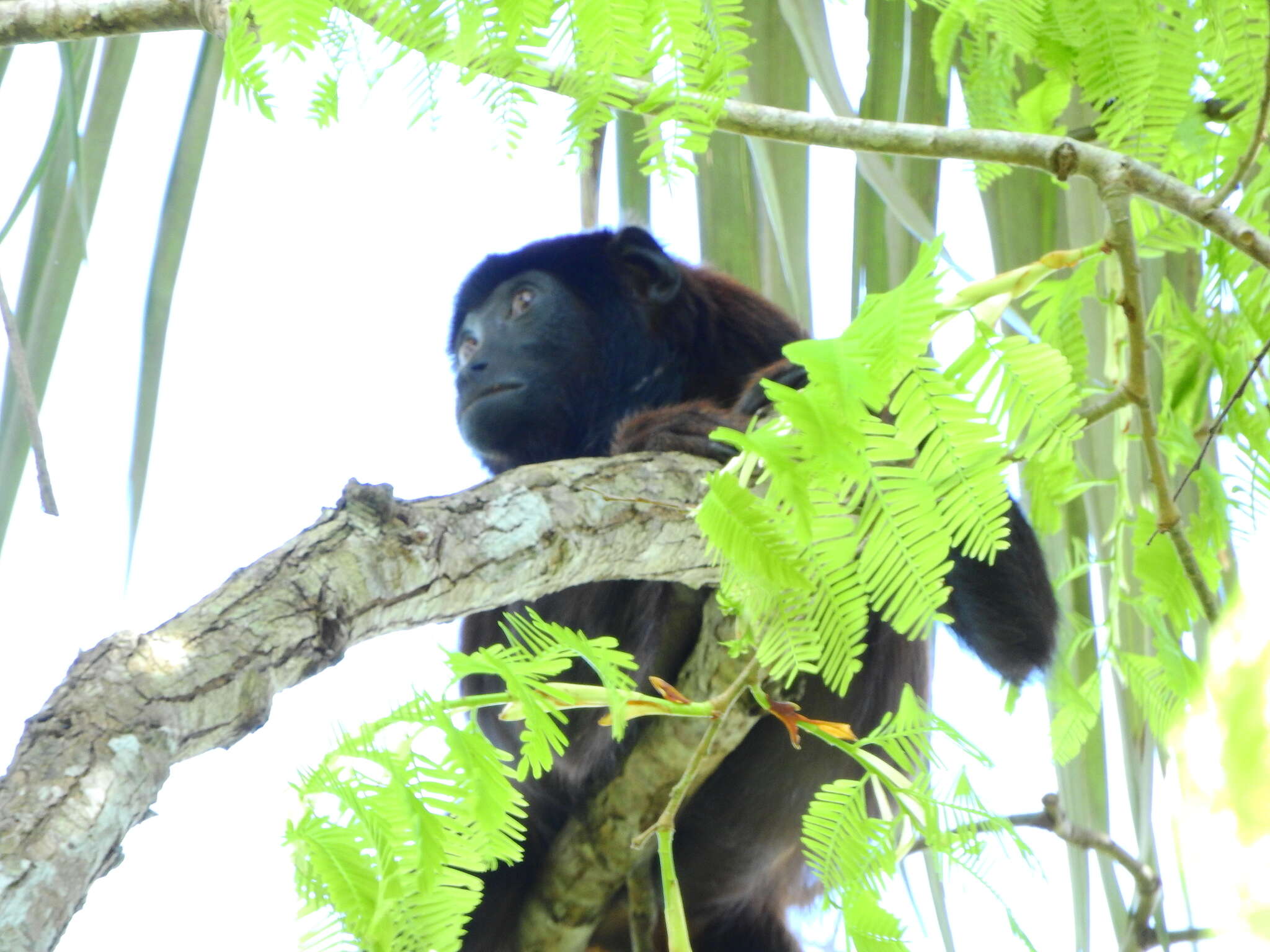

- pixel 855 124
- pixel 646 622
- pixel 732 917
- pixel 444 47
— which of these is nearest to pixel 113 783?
pixel 444 47

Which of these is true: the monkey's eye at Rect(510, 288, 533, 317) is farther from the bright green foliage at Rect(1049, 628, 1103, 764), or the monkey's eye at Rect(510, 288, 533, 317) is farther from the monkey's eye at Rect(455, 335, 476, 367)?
the bright green foliage at Rect(1049, 628, 1103, 764)

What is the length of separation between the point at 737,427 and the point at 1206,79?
80 centimetres

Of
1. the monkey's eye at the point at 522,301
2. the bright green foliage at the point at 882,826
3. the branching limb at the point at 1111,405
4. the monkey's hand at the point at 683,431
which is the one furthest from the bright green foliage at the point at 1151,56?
the monkey's eye at the point at 522,301

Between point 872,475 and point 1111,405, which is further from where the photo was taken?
point 1111,405

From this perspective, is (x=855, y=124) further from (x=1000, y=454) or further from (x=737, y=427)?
(x=1000, y=454)

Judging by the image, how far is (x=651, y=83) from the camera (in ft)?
4.00

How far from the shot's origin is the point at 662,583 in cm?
221

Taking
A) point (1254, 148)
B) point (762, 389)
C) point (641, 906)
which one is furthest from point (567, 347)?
point (1254, 148)

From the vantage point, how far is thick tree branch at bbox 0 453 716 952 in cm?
87

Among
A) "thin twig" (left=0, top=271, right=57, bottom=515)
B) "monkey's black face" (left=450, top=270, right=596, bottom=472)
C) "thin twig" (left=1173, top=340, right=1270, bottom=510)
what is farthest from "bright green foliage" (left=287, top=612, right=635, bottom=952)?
"monkey's black face" (left=450, top=270, right=596, bottom=472)

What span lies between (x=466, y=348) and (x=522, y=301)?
0.24 m

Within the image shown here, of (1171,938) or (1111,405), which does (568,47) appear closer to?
(1111,405)

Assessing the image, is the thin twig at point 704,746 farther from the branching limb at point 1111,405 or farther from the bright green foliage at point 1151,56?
the bright green foliage at point 1151,56

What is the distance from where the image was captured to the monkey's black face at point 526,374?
282 cm
